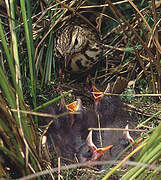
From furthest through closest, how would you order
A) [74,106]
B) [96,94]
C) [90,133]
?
[96,94] → [74,106] → [90,133]

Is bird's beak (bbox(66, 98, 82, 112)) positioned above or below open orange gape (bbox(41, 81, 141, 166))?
above

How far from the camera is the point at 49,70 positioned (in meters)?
2.08

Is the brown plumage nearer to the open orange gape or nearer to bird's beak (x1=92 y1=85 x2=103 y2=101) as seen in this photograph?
bird's beak (x1=92 y1=85 x2=103 y2=101)

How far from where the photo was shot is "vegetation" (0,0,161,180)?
1.20 metres

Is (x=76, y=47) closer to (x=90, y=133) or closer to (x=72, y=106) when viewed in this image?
(x=72, y=106)

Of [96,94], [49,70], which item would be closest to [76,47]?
[49,70]

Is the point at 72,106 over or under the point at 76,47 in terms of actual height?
under

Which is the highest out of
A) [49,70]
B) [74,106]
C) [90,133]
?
[49,70]

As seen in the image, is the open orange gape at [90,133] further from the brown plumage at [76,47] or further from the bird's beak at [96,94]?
the brown plumage at [76,47]

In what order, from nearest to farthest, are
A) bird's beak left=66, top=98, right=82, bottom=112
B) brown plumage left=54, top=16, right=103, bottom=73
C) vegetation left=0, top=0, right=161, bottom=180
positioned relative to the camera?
vegetation left=0, top=0, right=161, bottom=180 → bird's beak left=66, top=98, right=82, bottom=112 → brown plumage left=54, top=16, right=103, bottom=73

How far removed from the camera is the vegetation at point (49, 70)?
47.3 inches

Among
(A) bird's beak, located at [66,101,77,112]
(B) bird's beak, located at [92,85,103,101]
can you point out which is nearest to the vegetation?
(B) bird's beak, located at [92,85,103,101]

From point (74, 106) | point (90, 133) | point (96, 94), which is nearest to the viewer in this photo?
point (90, 133)

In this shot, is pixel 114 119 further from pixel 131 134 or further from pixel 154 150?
pixel 154 150
